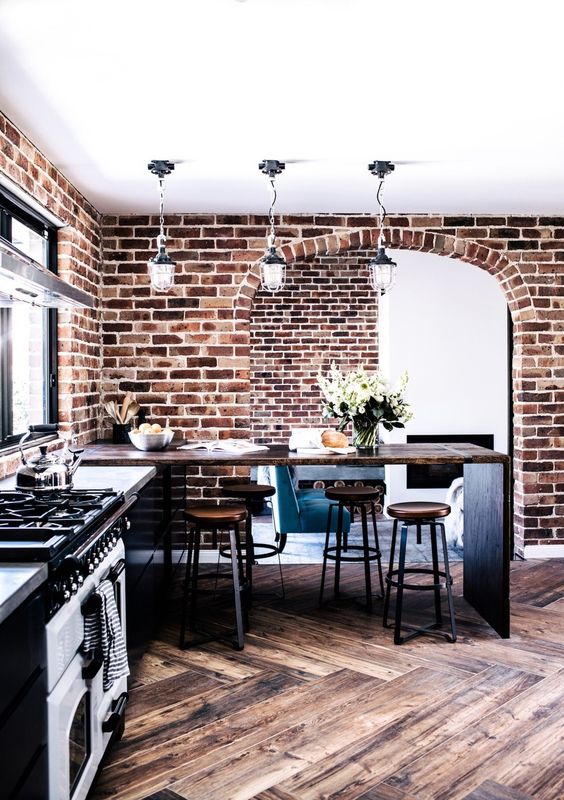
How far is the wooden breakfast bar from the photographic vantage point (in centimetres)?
383

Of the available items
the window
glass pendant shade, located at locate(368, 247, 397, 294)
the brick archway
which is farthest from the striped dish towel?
the brick archway

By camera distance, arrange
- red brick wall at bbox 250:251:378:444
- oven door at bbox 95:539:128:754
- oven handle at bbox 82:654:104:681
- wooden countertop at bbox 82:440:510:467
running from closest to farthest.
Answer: oven handle at bbox 82:654:104:681, oven door at bbox 95:539:128:754, wooden countertop at bbox 82:440:510:467, red brick wall at bbox 250:251:378:444

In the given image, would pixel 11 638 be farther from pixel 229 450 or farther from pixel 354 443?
pixel 354 443

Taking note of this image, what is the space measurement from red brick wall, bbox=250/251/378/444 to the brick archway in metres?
2.73

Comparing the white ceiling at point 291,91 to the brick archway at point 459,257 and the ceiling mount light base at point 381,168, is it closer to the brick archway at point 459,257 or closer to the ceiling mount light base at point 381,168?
the ceiling mount light base at point 381,168

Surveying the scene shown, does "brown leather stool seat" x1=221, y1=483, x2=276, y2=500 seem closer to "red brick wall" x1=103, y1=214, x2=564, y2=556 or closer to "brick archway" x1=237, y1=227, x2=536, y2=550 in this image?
"red brick wall" x1=103, y1=214, x2=564, y2=556

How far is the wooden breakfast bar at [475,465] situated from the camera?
3.83 m

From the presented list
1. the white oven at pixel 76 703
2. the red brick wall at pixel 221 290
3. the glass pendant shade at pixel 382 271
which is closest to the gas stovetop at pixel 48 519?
the white oven at pixel 76 703

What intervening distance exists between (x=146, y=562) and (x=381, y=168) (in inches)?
98.4

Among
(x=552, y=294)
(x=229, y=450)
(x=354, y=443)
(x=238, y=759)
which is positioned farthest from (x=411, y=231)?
A: (x=238, y=759)

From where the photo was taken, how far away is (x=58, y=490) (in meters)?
2.79

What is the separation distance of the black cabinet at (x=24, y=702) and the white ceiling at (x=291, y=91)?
6.41 ft

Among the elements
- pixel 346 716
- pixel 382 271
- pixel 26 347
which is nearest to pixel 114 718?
pixel 346 716

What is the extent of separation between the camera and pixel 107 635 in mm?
2320
